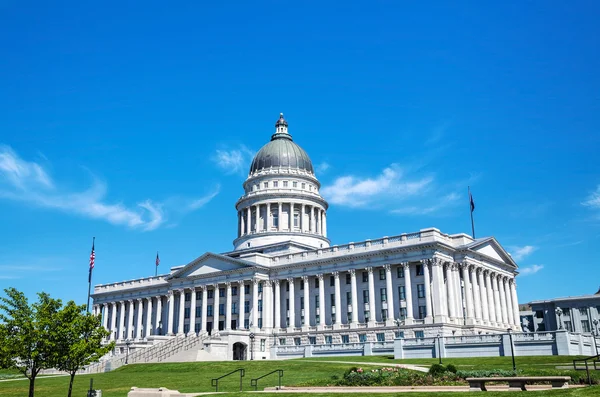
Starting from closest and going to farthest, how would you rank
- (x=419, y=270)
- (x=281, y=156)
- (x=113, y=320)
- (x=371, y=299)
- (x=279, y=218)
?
(x=419, y=270) < (x=371, y=299) < (x=279, y=218) < (x=113, y=320) < (x=281, y=156)

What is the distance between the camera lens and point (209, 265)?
340 ft

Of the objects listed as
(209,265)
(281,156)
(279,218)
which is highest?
(281,156)

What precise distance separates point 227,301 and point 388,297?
28352mm

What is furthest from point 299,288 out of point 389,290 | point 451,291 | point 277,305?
point 451,291

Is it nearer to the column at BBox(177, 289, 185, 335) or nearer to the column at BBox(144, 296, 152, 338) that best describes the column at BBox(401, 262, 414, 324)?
the column at BBox(177, 289, 185, 335)

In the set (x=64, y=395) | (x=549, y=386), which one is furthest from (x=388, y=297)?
(x=549, y=386)

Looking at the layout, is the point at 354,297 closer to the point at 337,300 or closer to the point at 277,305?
the point at 337,300

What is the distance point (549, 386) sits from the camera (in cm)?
2766

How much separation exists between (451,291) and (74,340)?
56423 millimetres

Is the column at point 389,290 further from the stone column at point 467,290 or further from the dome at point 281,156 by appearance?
the dome at point 281,156

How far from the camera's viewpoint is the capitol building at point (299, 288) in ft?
268

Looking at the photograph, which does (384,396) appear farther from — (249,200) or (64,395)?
(249,200)

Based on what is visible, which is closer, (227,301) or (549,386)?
(549,386)

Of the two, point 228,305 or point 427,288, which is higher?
point 427,288
